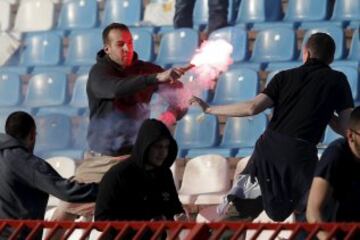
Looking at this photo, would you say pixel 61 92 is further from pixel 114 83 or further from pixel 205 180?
pixel 114 83

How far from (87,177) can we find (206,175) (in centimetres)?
308

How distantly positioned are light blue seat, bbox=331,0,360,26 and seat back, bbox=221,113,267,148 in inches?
78.8

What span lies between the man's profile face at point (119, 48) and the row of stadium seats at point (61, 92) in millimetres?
4274

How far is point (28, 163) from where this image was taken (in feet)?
30.3

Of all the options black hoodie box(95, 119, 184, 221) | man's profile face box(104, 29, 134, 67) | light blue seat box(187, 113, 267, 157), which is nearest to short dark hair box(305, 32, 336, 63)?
man's profile face box(104, 29, 134, 67)

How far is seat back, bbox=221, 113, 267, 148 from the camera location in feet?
46.6

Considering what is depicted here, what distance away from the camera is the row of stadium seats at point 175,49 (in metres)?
15.1

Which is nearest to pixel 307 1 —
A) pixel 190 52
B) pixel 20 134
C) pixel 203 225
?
pixel 190 52

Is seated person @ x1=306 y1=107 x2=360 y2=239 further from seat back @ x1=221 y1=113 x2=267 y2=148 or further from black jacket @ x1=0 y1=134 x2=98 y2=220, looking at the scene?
seat back @ x1=221 y1=113 x2=267 y2=148

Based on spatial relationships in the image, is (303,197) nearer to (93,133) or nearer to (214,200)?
(93,133)

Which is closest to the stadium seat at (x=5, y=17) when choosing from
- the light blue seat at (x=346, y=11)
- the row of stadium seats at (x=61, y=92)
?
the row of stadium seats at (x=61, y=92)

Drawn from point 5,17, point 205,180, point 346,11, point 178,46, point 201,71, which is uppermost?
point 201,71

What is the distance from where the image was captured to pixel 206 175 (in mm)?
13734

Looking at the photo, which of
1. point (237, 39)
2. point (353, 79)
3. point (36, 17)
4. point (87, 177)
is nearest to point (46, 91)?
point (36, 17)
